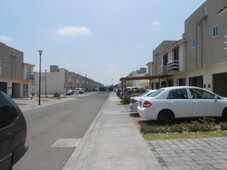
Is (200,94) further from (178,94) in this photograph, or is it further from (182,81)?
Answer: (182,81)

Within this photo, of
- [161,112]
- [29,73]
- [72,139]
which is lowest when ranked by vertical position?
[72,139]

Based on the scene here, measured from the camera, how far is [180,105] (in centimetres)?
891

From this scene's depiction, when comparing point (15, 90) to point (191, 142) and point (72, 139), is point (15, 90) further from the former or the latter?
point (191, 142)

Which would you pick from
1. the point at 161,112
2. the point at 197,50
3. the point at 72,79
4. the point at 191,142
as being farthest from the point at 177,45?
the point at 72,79

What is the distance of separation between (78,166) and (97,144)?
1766 mm

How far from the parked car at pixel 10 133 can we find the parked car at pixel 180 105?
600 centimetres

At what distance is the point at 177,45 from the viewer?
73.2 ft

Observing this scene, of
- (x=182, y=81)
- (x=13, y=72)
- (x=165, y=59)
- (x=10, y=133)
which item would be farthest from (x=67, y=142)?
(x=13, y=72)

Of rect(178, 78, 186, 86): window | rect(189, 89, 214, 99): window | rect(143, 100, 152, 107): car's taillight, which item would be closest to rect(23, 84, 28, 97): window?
rect(178, 78, 186, 86): window

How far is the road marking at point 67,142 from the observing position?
6609 millimetres

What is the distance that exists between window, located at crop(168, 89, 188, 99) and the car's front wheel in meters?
0.69

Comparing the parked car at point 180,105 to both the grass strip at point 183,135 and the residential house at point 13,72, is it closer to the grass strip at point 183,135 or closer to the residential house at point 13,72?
the grass strip at point 183,135

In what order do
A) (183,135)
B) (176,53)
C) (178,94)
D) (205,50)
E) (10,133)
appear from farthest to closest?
(176,53) < (205,50) < (178,94) < (183,135) < (10,133)

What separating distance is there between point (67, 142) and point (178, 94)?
16.8 feet
